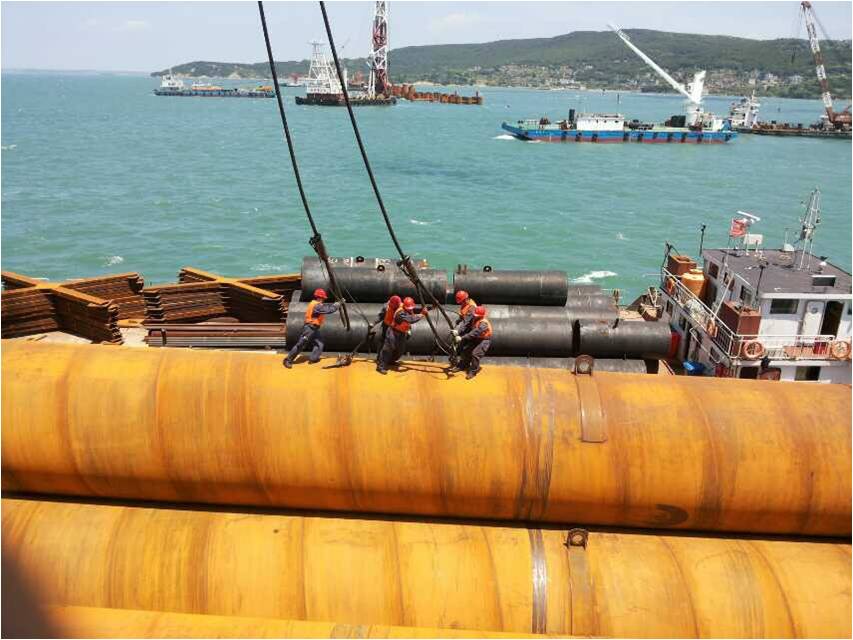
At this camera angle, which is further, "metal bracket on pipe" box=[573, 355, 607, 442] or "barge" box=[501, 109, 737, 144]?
"barge" box=[501, 109, 737, 144]

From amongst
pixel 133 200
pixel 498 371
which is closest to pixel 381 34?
pixel 133 200

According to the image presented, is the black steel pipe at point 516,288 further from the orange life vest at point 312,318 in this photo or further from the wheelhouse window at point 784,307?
the orange life vest at point 312,318

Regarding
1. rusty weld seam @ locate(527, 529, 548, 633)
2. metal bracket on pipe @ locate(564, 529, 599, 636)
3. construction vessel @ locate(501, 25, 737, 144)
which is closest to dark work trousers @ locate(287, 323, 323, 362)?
rusty weld seam @ locate(527, 529, 548, 633)

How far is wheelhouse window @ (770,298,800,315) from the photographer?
14.2 metres

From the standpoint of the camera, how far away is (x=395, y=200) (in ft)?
182

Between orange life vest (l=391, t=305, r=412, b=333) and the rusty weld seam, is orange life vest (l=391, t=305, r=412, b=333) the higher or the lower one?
the higher one

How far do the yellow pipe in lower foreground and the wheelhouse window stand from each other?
25.1ft

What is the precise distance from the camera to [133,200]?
53312 mm

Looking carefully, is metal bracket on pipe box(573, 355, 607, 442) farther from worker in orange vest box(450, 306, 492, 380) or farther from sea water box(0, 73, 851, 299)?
sea water box(0, 73, 851, 299)

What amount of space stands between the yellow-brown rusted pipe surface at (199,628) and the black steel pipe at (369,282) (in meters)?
9.13

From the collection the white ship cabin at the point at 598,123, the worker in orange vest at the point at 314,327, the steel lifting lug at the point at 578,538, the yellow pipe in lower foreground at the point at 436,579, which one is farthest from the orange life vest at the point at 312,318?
the white ship cabin at the point at 598,123

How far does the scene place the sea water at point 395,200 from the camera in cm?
4019

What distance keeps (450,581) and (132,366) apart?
15.5ft

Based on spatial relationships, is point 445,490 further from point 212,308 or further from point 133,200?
point 133,200
